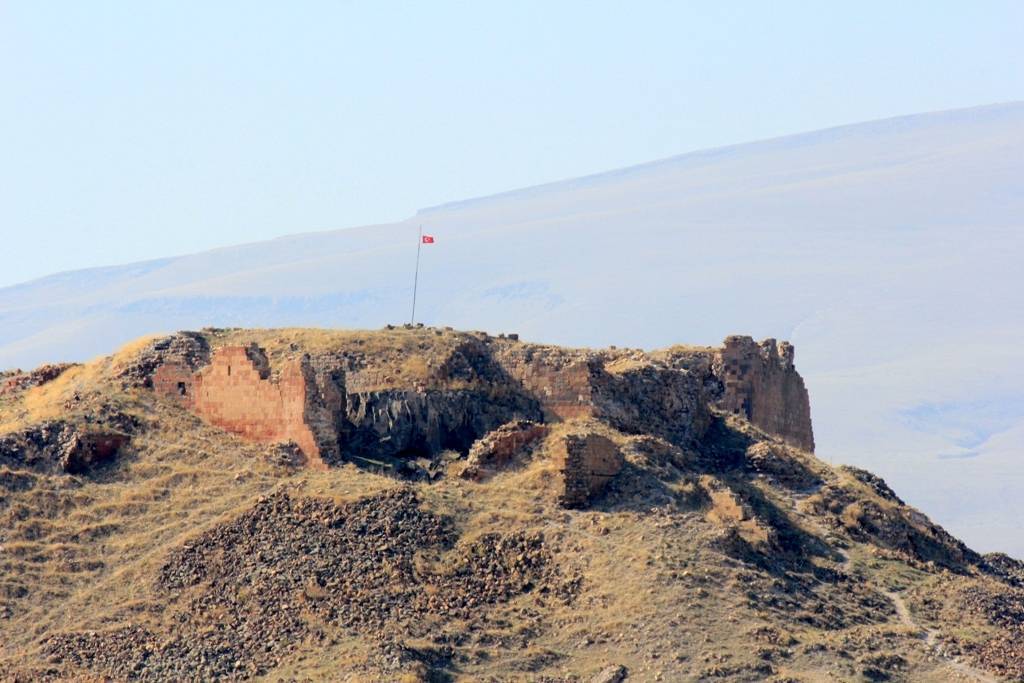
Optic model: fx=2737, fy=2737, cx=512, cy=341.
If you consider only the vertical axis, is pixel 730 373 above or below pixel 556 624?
above

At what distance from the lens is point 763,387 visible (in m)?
68.4

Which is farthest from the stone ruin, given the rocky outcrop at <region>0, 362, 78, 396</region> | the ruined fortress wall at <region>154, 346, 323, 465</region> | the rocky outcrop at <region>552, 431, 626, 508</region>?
the rocky outcrop at <region>0, 362, 78, 396</region>

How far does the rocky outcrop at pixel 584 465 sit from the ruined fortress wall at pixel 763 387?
10.4 m

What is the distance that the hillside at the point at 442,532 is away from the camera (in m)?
51.7

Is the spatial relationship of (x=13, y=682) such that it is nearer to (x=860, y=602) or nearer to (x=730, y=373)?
(x=860, y=602)

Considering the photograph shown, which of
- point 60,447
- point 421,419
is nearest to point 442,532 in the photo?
point 421,419

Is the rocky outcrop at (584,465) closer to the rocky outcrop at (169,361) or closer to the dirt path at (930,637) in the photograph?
the dirt path at (930,637)

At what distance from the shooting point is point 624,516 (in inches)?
2194

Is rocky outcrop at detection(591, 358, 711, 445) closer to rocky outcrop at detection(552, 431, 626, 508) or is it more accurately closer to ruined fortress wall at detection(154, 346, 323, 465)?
rocky outcrop at detection(552, 431, 626, 508)

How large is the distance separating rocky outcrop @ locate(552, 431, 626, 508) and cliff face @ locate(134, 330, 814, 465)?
3800 millimetres

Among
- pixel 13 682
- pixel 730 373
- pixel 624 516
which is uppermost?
pixel 730 373

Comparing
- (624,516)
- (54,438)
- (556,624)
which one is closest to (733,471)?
(624,516)

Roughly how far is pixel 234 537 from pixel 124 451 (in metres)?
5.19

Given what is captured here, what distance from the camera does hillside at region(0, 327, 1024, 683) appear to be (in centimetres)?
5169
